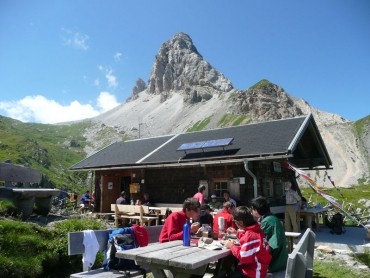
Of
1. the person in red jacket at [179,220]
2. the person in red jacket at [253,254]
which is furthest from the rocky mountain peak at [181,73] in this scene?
the person in red jacket at [253,254]

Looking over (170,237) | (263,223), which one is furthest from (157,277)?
(263,223)

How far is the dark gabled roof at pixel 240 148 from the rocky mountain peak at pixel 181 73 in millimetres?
106495

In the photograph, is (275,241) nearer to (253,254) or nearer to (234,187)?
(253,254)

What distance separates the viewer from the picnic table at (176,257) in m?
3.41

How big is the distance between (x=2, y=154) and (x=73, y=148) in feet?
170

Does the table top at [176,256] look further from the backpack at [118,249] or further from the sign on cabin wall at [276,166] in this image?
the sign on cabin wall at [276,166]

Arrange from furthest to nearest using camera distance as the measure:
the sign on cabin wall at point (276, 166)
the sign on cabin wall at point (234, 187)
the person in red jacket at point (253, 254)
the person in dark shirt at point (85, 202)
A: the person in dark shirt at point (85, 202) → the sign on cabin wall at point (276, 166) → the sign on cabin wall at point (234, 187) → the person in red jacket at point (253, 254)

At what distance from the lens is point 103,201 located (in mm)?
17172

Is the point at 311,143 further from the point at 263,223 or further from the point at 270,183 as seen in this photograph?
the point at 263,223

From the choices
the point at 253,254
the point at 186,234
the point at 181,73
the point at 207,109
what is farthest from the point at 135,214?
the point at 181,73

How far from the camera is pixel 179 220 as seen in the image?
5.04 metres

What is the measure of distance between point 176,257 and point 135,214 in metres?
9.90

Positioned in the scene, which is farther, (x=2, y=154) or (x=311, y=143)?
(x=2, y=154)

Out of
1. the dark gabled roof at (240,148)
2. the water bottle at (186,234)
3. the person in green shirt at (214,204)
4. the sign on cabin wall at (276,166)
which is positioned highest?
the dark gabled roof at (240,148)
